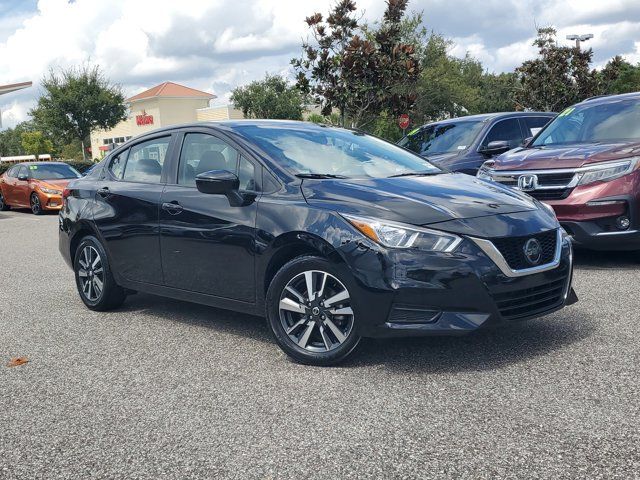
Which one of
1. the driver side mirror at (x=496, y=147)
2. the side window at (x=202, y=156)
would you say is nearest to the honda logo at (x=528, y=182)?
the driver side mirror at (x=496, y=147)

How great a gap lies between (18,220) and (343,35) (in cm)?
938

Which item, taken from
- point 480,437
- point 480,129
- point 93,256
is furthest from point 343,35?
point 480,437

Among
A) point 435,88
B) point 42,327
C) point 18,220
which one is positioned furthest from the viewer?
point 435,88

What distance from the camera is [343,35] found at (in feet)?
62.4

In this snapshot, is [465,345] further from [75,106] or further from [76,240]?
[75,106]

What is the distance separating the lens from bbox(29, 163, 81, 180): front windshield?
2044 centimetres

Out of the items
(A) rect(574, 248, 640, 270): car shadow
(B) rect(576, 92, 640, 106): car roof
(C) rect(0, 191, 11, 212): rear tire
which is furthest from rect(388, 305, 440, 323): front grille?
→ (C) rect(0, 191, 11, 212): rear tire

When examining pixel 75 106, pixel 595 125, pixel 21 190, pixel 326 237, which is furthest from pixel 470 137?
pixel 75 106

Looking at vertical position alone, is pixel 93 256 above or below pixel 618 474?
above

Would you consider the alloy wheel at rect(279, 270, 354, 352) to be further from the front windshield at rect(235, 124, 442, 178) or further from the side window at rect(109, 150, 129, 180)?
the side window at rect(109, 150, 129, 180)

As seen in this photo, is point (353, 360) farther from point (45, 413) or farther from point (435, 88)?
point (435, 88)

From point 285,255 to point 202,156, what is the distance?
1.25 m

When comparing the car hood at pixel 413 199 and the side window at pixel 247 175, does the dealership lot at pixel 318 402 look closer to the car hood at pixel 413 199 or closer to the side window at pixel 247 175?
the car hood at pixel 413 199

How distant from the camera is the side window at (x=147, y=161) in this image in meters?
5.89
